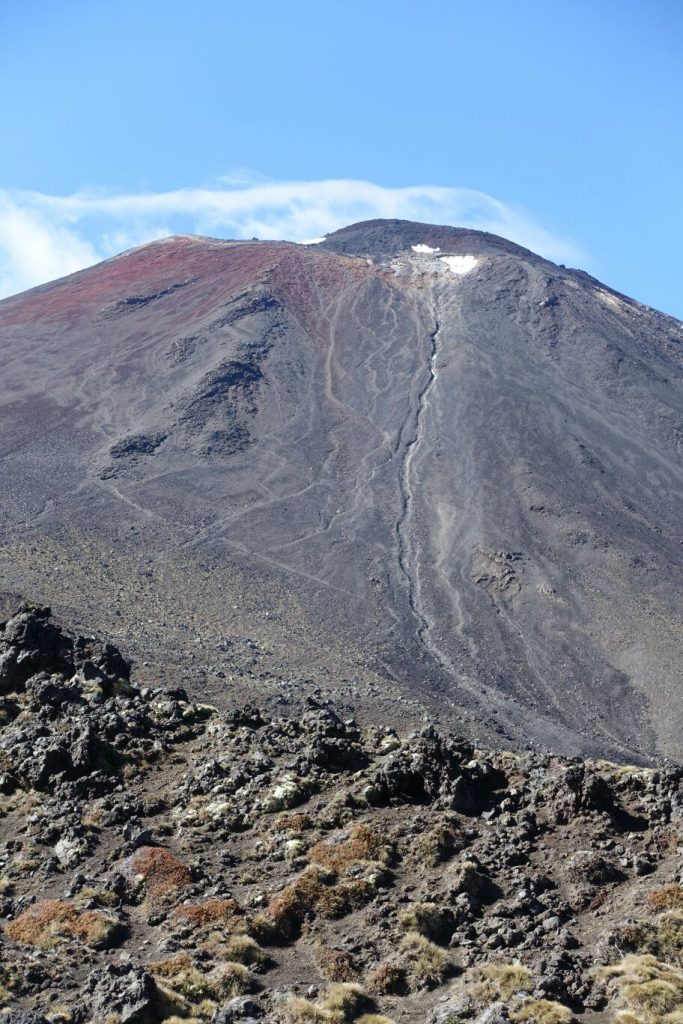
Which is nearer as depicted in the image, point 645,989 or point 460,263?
point 645,989

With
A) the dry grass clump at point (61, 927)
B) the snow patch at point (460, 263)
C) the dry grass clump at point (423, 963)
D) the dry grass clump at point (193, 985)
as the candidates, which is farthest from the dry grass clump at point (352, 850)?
the snow patch at point (460, 263)

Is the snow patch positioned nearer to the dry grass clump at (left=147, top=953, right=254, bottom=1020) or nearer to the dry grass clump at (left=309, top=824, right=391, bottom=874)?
the dry grass clump at (left=309, top=824, right=391, bottom=874)

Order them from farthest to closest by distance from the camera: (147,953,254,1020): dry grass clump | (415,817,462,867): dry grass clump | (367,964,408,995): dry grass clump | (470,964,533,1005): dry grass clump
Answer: (415,817,462,867): dry grass clump, (367,964,408,995): dry grass clump, (147,953,254,1020): dry grass clump, (470,964,533,1005): dry grass clump

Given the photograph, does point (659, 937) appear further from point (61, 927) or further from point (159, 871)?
point (61, 927)

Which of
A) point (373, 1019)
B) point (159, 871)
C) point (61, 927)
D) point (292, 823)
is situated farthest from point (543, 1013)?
point (159, 871)

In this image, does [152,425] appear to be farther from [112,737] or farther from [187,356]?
[112,737]

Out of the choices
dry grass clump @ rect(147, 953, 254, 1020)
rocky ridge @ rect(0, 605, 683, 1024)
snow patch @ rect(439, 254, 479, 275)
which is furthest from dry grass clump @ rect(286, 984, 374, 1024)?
snow patch @ rect(439, 254, 479, 275)

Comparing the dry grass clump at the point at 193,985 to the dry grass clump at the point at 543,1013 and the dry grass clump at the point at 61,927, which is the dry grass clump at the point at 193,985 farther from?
the dry grass clump at the point at 543,1013
